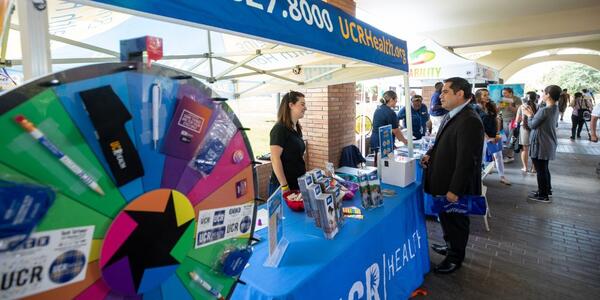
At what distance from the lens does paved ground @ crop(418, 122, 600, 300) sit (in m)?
2.42

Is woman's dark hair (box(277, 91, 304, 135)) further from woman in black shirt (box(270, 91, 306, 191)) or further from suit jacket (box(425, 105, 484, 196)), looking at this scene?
suit jacket (box(425, 105, 484, 196))

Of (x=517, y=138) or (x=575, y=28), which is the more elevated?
(x=575, y=28)

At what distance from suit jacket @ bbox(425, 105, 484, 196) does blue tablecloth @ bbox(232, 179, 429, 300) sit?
0.20 metres

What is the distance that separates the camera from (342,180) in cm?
233

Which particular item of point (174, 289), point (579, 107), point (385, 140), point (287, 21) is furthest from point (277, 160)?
point (579, 107)

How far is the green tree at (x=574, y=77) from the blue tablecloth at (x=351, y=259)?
31.3 metres

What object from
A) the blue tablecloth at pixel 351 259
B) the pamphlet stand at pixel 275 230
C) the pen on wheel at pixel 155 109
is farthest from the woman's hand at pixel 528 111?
the pen on wheel at pixel 155 109

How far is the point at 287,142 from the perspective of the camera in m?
2.27

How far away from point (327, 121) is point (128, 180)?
4.08 meters

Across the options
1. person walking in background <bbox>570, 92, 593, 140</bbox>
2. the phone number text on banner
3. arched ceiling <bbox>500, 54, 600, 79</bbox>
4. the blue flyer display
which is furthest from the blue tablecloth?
arched ceiling <bbox>500, 54, 600, 79</bbox>

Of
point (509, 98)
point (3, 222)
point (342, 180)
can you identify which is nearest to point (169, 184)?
point (3, 222)

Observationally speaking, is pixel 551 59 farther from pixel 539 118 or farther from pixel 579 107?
pixel 539 118

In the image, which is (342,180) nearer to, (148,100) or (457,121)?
(457,121)

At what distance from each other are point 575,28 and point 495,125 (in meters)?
4.87
